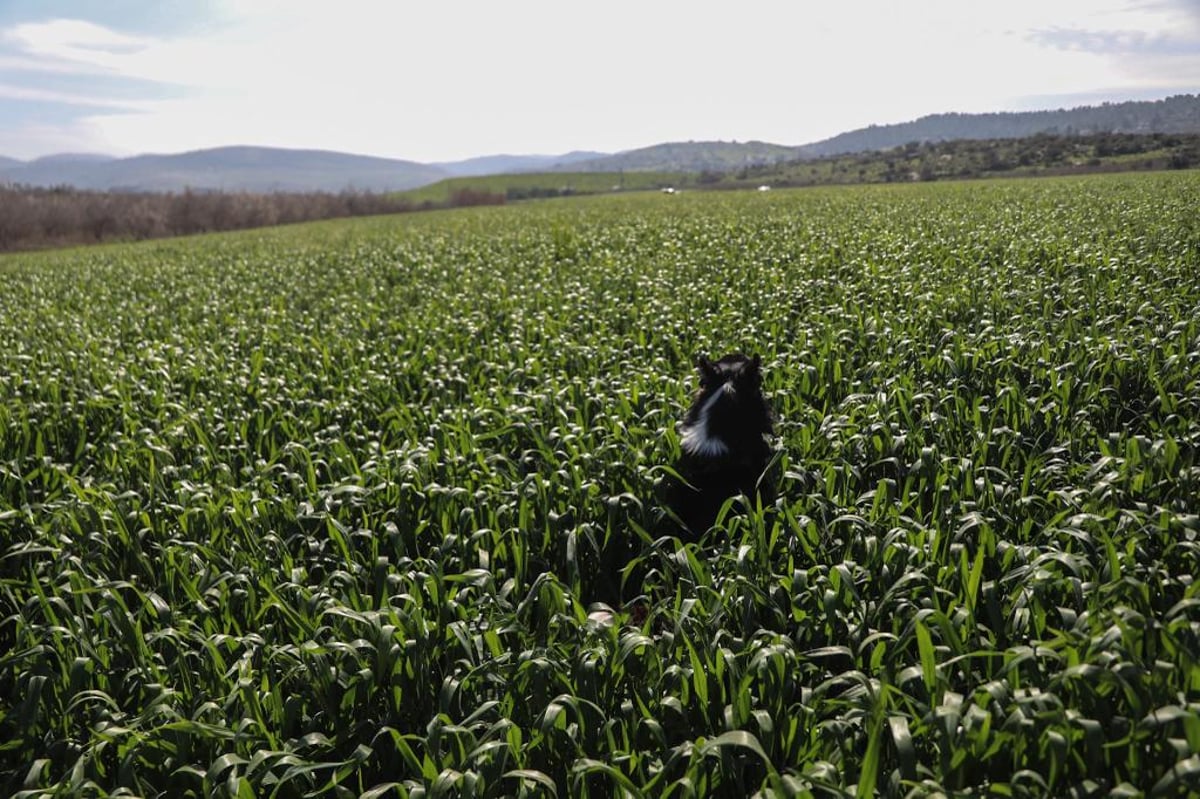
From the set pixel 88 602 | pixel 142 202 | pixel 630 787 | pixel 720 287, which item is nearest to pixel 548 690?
pixel 630 787

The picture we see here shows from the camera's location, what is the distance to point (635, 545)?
472 cm

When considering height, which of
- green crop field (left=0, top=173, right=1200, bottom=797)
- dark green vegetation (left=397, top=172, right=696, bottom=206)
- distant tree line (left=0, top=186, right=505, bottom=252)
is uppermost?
dark green vegetation (left=397, top=172, right=696, bottom=206)

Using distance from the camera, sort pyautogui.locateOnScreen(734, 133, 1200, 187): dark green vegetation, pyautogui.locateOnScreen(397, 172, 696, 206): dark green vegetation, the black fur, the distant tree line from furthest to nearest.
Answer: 1. pyautogui.locateOnScreen(397, 172, 696, 206): dark green vegetation
2. pyautogui.locateOnScreen(734, 133, 1200, 187): dark green vegetation
3. the distant tree line
4. the black fur

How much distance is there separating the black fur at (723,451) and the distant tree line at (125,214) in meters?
63.9

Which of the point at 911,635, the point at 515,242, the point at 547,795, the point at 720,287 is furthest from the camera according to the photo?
the point at 515,242

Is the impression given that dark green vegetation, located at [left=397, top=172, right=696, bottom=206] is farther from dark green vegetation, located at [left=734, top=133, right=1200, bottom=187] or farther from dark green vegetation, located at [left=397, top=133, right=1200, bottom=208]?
dark green vegetation, located at [left=734, top=133, right=1200, bottom=187]

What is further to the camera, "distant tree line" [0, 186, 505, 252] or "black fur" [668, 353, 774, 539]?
"distant tree line" [0, 186, 505, 252]

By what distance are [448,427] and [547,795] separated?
3.93 metres

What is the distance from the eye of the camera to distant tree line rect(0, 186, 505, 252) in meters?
54.7

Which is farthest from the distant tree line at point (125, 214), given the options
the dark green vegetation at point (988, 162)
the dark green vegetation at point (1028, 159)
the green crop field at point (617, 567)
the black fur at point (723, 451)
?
the dark green vegetation at point (1028, 159)

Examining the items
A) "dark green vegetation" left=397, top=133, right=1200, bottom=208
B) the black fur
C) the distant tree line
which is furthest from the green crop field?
"dark green vegetation" left=397, top=133, right=1200, bottom=208

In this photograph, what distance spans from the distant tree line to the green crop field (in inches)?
2234

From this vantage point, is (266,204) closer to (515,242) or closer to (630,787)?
(515,242)

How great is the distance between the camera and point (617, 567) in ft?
15.3
